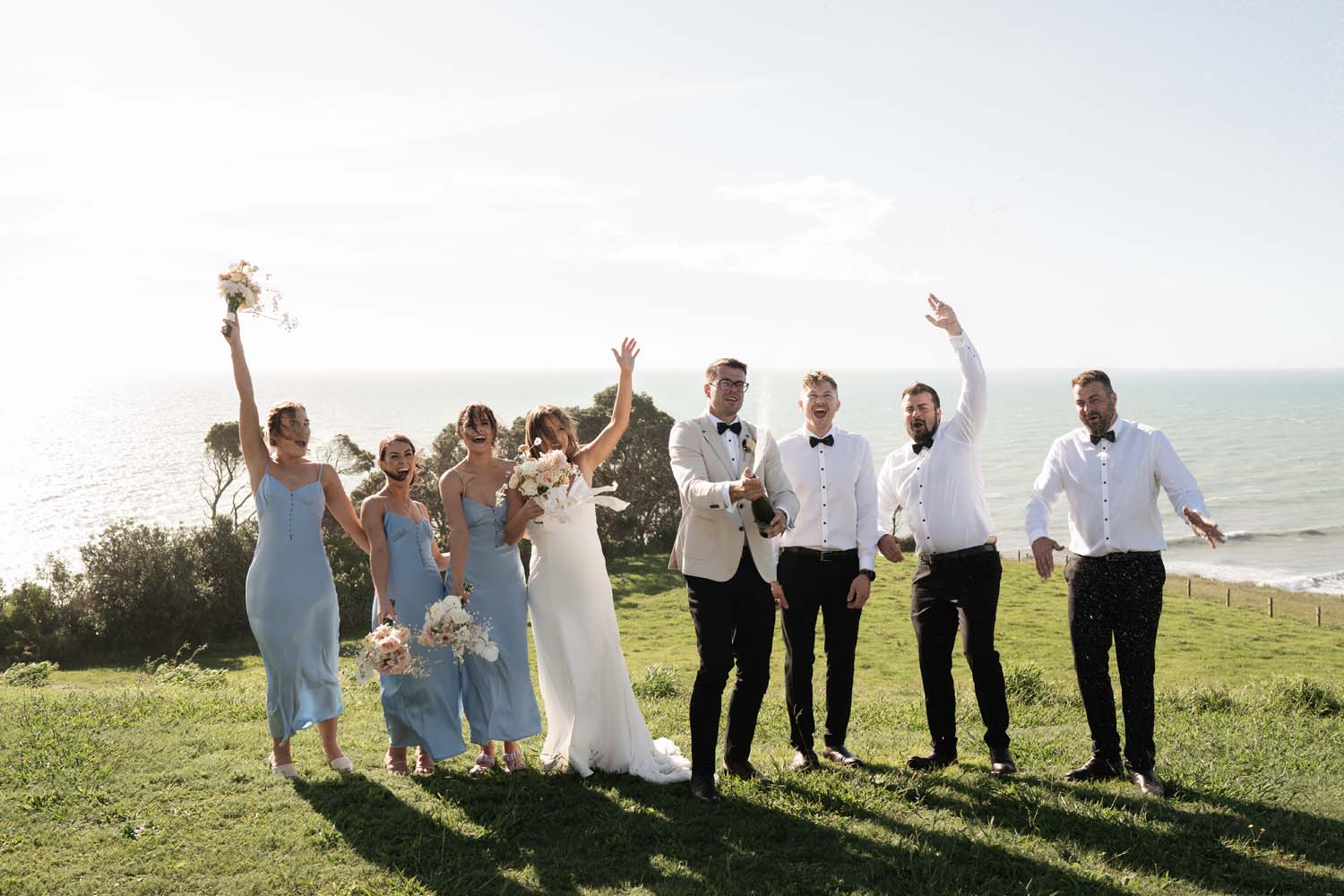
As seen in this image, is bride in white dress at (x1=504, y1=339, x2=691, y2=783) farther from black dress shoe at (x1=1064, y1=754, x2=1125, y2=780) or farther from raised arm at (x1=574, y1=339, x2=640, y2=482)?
black dress shoe at (x1=1064, y1=754, x2=1125, y2=780)

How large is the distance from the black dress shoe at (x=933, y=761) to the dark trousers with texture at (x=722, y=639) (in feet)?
4.83

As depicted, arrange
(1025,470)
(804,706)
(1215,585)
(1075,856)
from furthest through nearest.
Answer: (1025,470) → (1215,585) → (804,706) → (1075,856)

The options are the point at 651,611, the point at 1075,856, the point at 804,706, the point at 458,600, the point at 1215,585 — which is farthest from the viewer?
the point at 1215,585

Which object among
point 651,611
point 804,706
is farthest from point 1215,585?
point 804,706

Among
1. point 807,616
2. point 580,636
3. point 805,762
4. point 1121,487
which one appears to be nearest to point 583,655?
point 580,636

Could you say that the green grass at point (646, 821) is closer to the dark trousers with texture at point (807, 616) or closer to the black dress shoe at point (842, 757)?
the black dress shoe at point (842, 757)

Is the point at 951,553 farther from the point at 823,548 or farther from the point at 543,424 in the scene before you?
the point at 543,424

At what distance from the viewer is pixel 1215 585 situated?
155 ft

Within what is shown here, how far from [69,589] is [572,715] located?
37.1 metres

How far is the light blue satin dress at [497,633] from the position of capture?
22.4 ft

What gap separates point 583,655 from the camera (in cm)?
675

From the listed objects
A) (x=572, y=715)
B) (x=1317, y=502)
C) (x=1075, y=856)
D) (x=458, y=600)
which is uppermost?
(x=458, y=600)

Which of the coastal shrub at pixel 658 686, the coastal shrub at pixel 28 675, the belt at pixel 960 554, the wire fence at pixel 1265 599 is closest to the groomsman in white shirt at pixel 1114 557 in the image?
the belt at pixel 960 554

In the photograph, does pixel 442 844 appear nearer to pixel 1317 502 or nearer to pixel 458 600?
pixel 458 600
